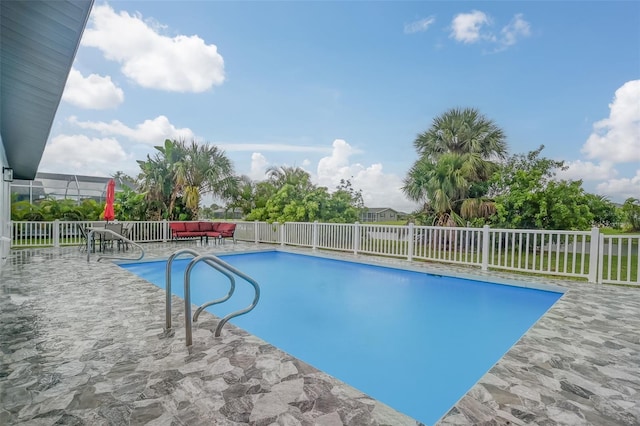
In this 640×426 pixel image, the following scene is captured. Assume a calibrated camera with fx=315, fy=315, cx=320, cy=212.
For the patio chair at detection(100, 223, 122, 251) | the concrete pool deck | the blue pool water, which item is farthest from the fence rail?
the concrete pool deck

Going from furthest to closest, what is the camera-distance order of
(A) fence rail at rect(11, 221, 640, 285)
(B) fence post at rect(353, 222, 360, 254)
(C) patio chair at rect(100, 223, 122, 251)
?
(B) fence post at rect(353, 222, 360, 254) → (C) patio chair at rect(100, 223, 122, 251) → (A) fence rail at rect(11, 221, 640, 285)

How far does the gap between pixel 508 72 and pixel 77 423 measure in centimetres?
1477

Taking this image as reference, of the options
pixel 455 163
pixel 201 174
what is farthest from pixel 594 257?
pixel 201 174

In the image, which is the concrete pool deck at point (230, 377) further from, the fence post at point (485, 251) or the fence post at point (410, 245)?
the fence post at point (410, 245)

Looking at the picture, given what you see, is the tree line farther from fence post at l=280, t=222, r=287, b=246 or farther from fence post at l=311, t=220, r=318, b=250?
fence post at l=311, t=220, r=318, b=250

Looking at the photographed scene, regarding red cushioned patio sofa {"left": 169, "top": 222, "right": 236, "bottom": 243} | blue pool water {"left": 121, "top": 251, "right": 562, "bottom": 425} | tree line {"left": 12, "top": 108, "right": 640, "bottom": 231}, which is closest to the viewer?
blue pool water {"left": 121, "top": 251, "right": 562, "bottom": 425}

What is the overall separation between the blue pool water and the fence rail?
113cm

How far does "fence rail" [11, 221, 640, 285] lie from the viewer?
21.3 feet

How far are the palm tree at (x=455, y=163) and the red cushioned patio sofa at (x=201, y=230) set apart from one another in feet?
24.6

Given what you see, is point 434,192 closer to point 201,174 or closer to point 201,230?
point 201,230

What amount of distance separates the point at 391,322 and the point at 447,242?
24.1ft

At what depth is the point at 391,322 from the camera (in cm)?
470

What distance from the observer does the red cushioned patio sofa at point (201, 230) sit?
1276 cm

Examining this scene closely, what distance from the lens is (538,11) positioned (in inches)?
379
